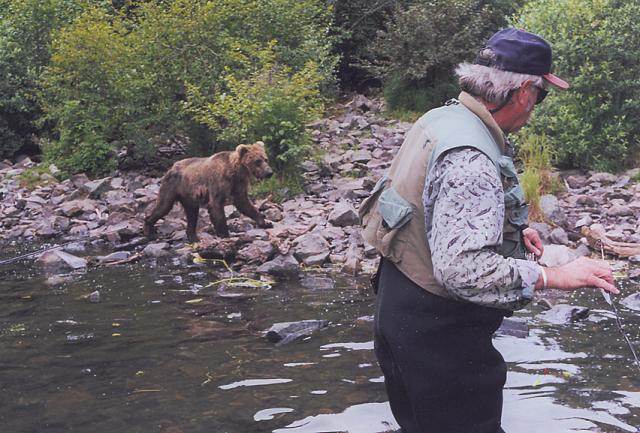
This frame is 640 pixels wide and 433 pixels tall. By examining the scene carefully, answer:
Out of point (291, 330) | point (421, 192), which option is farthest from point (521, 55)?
point (291, 330)

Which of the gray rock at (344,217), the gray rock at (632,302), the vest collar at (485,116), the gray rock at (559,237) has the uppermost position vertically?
the vest collar at (485,116)

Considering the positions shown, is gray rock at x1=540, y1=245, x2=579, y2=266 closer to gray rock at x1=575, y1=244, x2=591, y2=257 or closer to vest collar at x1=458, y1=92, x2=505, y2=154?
gray rock at x1=575, y1=244, x2=591, y2=257

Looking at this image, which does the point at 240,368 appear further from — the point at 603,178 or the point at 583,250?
the point at 603,178

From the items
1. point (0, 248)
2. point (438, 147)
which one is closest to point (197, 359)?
point (438, 147)

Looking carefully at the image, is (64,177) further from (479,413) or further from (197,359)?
(479,413)

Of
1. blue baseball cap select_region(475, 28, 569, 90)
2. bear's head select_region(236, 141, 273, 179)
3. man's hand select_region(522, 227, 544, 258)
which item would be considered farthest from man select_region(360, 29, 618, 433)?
bear's head select_region(236, 141, 273, 179)

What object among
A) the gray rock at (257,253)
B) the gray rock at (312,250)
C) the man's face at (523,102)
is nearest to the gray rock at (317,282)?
the gray rock at (312,250)

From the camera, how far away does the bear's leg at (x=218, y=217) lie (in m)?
11.6

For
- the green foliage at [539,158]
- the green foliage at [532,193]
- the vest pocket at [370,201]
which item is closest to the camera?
the vest pocket at [370,201]

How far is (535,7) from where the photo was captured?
14.0 metres

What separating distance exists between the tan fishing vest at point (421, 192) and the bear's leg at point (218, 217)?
27.4 feet

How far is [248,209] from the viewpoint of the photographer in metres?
11.8

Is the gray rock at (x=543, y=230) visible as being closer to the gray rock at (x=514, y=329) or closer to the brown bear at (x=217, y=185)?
the gray rock at (x=514, y=329)

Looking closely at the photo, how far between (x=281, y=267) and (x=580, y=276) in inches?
264
